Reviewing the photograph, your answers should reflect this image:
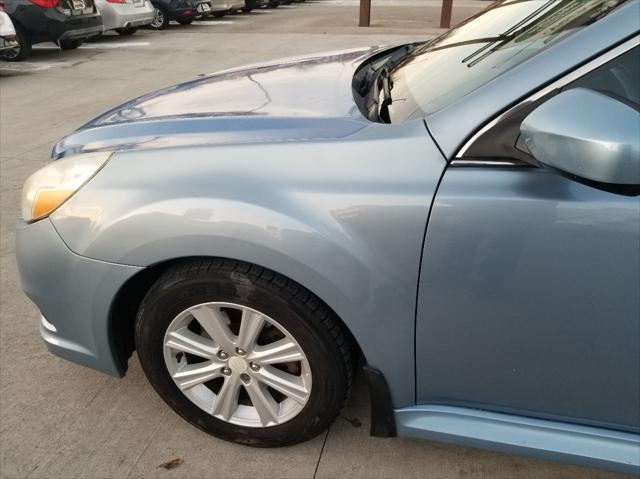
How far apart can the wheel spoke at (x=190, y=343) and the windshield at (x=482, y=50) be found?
94 centimetres

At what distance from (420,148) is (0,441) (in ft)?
5.98

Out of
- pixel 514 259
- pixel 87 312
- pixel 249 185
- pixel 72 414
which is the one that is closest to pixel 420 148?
pixel 514 259

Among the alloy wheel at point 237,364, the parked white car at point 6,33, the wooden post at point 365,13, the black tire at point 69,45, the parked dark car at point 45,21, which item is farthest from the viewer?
the wooden post at point 365,13

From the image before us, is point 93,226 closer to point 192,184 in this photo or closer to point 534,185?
point 192,184

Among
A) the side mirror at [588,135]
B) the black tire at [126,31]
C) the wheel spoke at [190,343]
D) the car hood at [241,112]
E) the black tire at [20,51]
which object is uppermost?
the side mirror at [588,135]

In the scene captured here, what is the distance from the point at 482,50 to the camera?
1.80 metres

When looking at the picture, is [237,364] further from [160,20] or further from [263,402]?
[160,20]

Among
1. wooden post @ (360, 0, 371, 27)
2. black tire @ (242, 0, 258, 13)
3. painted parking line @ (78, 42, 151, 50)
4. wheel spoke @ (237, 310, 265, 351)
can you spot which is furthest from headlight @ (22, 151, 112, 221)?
black tire @ (242, 0, 258, 13)

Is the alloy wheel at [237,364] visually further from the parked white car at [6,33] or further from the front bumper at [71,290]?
the parked white car at [6,33]

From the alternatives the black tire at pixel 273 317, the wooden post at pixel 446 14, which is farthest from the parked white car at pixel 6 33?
the wooden post at pixel 446 14

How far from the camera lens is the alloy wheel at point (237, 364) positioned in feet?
5.63

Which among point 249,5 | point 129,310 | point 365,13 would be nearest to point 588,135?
point 129,310

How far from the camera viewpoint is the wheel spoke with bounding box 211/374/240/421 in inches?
72.5

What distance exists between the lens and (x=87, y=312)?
183cm
